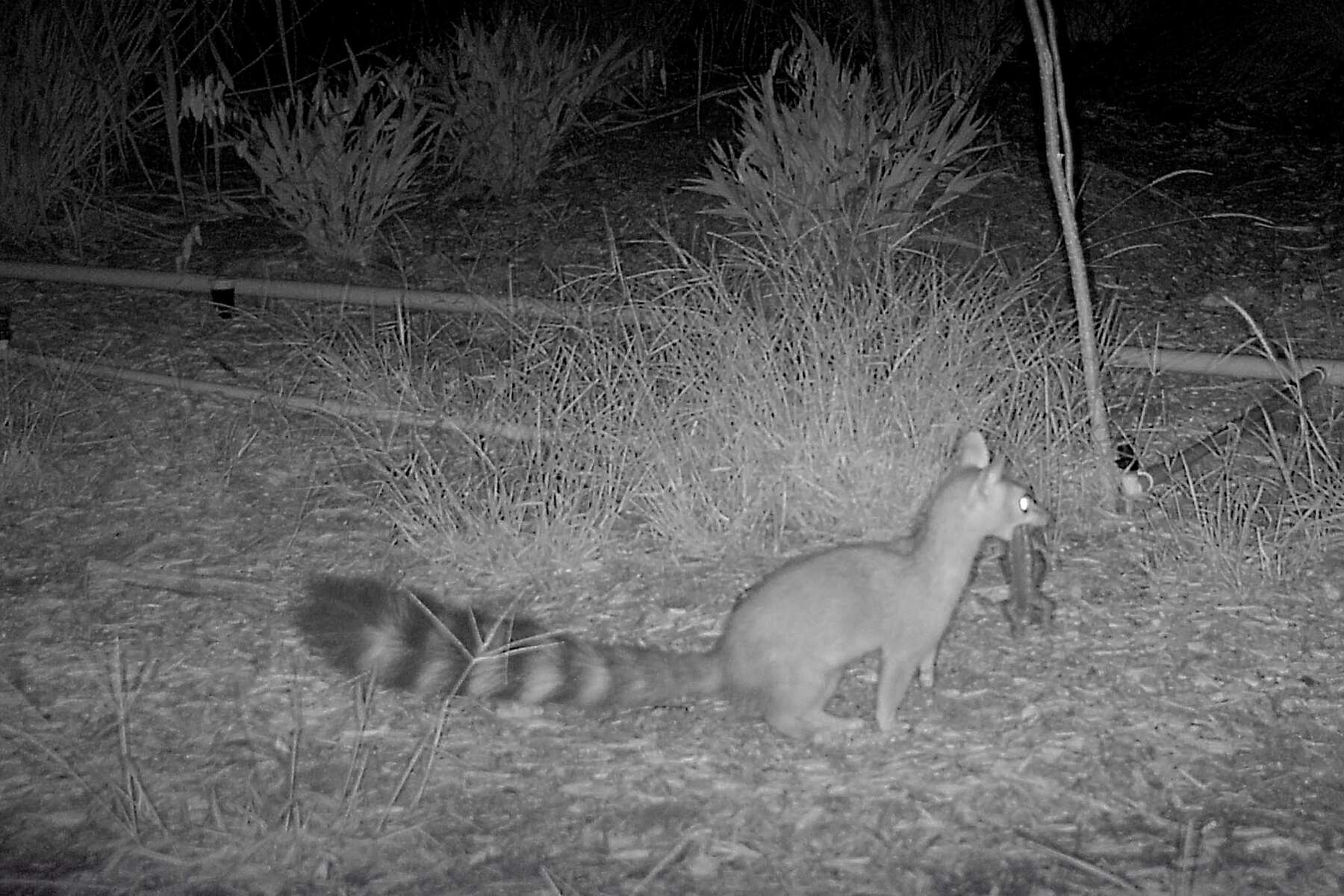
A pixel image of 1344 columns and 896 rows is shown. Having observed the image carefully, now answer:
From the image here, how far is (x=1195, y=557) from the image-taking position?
3904 mm

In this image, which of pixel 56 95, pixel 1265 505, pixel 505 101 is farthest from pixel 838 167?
pixel 56 95

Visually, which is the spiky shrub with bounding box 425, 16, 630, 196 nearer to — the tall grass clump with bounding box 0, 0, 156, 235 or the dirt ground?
the tall grass clump with bounding box 0, 0, 156, 235

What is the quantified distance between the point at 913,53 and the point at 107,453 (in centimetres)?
550

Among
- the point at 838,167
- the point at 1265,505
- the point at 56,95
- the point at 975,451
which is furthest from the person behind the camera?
the point at 56,95

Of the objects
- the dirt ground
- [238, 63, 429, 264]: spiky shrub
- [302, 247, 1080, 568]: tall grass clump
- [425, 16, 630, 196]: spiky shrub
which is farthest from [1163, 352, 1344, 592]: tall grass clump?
[425, 16, 630, 196]: spiky shrub

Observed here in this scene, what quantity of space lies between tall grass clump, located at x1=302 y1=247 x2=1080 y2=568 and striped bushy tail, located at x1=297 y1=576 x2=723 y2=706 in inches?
31.7

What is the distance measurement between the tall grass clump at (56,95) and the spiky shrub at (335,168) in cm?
→ 130

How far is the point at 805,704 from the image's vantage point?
10.6ft

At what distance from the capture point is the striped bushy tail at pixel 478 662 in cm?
322

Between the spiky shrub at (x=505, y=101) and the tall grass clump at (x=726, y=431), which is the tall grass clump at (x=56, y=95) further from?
the tall grass clump at (x=726, y=431)

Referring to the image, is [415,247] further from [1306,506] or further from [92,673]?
[1306,506]

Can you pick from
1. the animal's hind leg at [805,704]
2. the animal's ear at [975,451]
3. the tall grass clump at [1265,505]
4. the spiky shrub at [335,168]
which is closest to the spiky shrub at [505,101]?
the spiky shrub at [335,168]

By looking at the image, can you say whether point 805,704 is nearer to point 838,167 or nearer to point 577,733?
point 577,733

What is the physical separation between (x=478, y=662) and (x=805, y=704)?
0.75m
